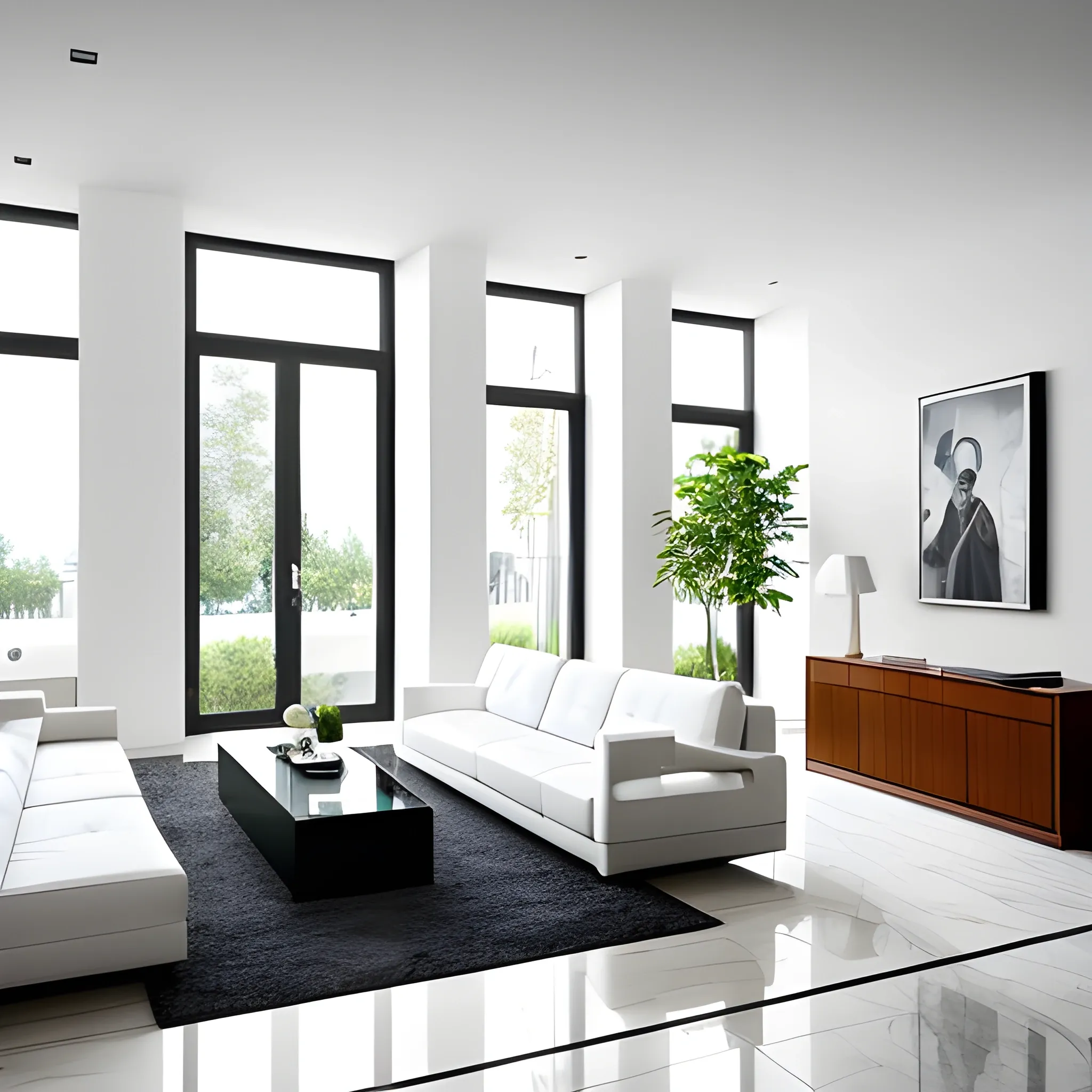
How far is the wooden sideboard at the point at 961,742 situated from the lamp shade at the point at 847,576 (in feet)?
1.39

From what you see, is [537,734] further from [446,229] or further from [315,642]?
[446,229]

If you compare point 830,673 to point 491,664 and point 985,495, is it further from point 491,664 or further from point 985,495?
point 491,664

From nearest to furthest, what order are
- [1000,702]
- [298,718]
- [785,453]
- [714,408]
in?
[298,718]
[1000,702]
[785,453]
[714,408]

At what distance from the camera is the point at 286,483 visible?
699cm

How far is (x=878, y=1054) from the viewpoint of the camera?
2564mm

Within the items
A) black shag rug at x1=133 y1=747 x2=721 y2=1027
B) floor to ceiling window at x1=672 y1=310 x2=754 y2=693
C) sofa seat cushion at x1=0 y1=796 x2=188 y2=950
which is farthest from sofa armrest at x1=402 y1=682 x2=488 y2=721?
floor to ceiling window at x1=672 y1=310 x2=754 y2=693

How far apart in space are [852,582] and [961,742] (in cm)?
130

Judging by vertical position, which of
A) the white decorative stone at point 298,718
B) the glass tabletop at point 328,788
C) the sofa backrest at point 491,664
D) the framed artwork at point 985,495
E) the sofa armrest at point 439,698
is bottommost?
the glass tabletop at point 328,788

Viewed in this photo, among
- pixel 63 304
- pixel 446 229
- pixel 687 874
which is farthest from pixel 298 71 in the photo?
pixel 687 874

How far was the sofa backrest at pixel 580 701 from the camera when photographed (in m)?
4.74

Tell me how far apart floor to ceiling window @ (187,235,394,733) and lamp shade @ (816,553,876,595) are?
10.4 ft

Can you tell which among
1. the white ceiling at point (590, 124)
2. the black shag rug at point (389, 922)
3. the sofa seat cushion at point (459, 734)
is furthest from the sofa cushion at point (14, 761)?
the white ceiling at point (590, 124)

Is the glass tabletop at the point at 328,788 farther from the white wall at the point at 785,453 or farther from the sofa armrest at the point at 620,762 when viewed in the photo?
the white wall at the point at 785,453

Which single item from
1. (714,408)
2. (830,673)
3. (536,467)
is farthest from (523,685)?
(714,408)
